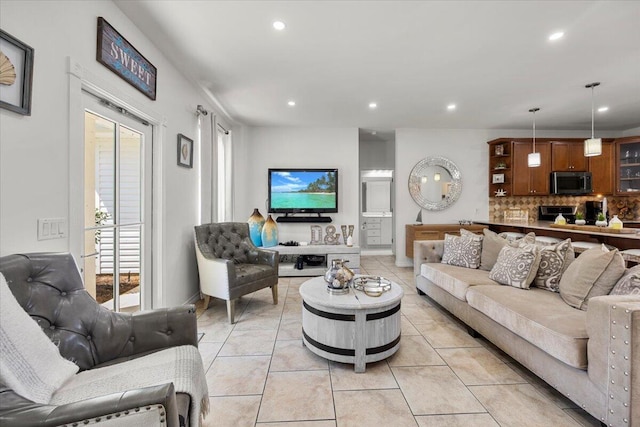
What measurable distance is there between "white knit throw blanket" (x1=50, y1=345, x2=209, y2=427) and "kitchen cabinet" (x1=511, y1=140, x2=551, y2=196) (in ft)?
19.6

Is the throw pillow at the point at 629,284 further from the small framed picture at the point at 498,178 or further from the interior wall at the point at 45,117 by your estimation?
the small framed picture at the point at 498,178

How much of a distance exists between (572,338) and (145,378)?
215cm

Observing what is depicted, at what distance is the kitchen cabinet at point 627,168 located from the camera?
529 cm

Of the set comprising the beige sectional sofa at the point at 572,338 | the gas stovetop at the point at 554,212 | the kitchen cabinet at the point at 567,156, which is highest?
the kitchen cabinet at the point at 567,156

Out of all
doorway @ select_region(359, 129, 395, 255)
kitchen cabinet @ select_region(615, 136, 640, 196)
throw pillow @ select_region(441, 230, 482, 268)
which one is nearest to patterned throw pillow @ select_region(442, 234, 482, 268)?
throw pillow @ select_region(441, 230, 482, 268)

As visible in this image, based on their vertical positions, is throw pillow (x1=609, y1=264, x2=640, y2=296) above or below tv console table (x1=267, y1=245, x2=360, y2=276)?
above

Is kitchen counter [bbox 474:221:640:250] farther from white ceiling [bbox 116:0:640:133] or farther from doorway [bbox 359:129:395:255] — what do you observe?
doorway [bbox 359:129:395:255]

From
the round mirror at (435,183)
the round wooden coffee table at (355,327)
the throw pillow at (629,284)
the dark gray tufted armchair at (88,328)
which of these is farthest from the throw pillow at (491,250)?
the dark gray tufted armchair at (88,328)

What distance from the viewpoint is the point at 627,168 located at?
17.6ft

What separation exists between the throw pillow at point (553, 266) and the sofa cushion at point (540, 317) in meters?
0.09

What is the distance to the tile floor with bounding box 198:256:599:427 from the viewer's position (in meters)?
1.64

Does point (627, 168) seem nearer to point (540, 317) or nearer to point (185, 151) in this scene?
point (540, 317)

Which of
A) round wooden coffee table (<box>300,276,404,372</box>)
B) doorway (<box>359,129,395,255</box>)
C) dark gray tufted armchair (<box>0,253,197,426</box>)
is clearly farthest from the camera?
doorway (<box>359,129,395,255</box>)

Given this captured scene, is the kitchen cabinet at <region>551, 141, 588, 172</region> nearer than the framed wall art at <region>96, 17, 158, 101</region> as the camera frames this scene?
No
